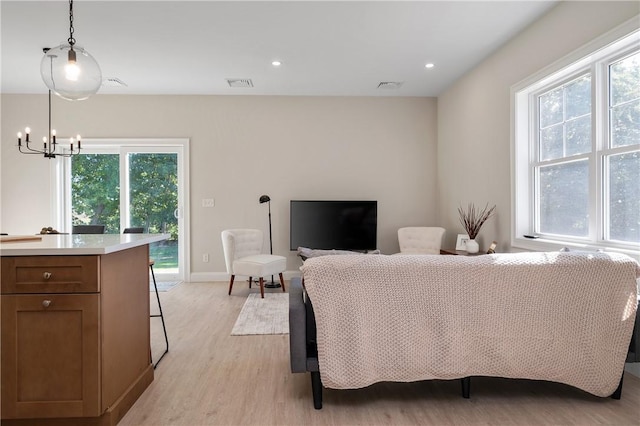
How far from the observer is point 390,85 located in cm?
508

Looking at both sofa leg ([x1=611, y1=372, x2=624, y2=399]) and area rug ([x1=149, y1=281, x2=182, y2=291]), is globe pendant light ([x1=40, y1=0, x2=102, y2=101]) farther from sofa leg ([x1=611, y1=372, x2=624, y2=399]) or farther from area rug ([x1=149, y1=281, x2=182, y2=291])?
sofa leg ([x1=611, y1=372, x2=624, y2=399])

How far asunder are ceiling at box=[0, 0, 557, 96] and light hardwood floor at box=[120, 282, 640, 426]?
2.80 meters

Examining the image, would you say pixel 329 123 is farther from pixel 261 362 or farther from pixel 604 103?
pixel 261 362

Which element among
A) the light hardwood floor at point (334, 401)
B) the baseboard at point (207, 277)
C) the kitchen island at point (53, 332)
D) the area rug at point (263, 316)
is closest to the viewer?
the kitchen island at point (53, 332)

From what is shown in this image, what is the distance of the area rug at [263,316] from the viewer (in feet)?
10.7

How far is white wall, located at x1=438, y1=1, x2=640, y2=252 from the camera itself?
2.80 m

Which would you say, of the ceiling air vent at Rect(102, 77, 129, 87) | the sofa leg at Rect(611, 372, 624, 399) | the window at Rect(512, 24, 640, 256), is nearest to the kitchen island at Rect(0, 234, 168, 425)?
the sofa leg at Rect(611, 372, 624, 399)

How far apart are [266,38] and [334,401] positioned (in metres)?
3.21

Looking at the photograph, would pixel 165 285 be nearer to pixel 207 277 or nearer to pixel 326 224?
pixel 207 277

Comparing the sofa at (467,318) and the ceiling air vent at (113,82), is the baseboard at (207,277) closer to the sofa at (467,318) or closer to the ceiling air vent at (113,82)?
the ceiling air vent at (113,82)

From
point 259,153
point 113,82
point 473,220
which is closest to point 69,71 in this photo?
point 113,82

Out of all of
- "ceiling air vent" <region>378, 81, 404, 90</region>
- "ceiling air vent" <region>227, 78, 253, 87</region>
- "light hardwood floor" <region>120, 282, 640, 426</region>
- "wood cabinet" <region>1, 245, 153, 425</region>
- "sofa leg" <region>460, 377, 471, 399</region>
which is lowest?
"light hardwood floor" <region>120, 282, 640, 426</region>

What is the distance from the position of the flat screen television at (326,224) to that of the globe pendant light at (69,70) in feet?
10.7

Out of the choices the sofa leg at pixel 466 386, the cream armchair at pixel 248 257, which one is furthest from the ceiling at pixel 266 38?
the sofa leg at pixel 466 386
